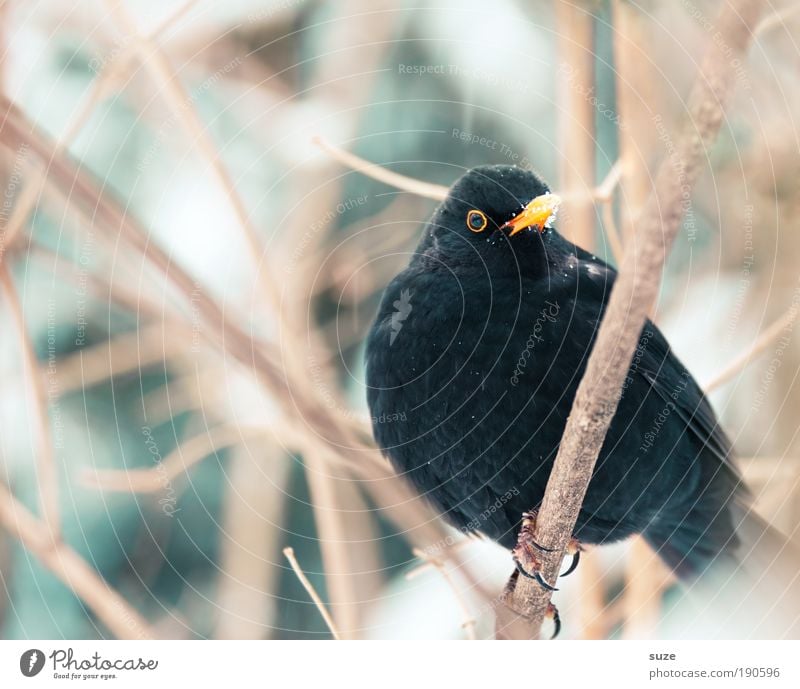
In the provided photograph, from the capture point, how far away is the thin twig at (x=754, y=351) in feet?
7.33

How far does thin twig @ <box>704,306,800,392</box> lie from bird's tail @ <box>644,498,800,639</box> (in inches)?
12.9

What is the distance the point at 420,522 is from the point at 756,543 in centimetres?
93

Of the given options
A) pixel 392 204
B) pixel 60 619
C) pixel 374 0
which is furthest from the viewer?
pixel 392 204

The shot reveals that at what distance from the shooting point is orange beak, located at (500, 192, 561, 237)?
1.86 m

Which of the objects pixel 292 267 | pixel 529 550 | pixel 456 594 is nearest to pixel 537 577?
pixel 529 550

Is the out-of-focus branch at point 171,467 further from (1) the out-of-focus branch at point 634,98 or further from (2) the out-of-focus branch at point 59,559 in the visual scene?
(1) the out-of-focus branch at point 634,98

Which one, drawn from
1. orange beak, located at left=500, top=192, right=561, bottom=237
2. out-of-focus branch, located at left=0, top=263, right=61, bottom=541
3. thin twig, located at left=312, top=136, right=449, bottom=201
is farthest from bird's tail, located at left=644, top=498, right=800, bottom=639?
out-of-focus branch, located at left=0, top=263, right=61, bottom=541

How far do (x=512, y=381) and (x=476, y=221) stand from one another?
1.39ft

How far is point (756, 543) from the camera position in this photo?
224 cm

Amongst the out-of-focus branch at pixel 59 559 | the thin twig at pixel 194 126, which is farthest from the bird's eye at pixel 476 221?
the out-of-focus branch at pixel 59 559

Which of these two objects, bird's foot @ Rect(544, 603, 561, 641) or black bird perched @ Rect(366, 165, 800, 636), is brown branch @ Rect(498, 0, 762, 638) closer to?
black bird perched @ Rect(366, 165, 800, 636)

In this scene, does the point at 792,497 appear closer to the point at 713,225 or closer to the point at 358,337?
the point at 713,225

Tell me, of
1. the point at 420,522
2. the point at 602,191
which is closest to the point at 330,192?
the point at 602,191

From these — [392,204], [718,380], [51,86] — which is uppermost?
[51,86]
